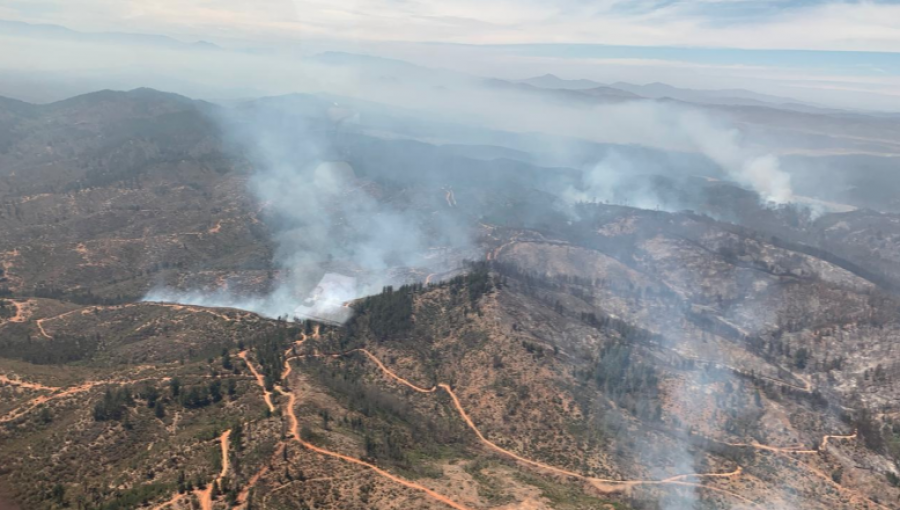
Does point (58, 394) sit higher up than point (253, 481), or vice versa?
point (58, 394)

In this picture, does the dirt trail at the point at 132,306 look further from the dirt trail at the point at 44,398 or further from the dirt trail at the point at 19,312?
the dirt trail at the point at 44,398

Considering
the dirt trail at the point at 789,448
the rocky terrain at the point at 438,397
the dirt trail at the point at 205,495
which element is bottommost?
the dirt trail at the point at 789,448

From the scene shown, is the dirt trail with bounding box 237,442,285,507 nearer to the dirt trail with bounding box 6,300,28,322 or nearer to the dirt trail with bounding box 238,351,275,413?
the dirt trail with bounding box 238,351,275,413

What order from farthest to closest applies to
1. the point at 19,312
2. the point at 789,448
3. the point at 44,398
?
the point at 19,312
the point at 789,448
the point at 44,398

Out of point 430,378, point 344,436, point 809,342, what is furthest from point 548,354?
point 809,342

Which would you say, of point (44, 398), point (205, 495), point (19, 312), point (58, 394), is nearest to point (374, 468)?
point (205, 495)

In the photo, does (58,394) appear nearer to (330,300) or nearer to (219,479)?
(219,479)

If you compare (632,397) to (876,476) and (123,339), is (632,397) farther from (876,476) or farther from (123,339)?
(123,339)

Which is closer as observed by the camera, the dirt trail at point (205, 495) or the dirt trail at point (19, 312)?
the dirt trail at point (205, 495)

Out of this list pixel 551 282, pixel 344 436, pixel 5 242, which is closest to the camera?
pixel 344 436

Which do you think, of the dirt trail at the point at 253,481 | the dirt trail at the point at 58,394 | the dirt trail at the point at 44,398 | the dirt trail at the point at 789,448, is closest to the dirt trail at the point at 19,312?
the dirt trail at the point at 58,394

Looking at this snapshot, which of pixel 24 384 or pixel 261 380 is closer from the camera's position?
pixel 24 384
